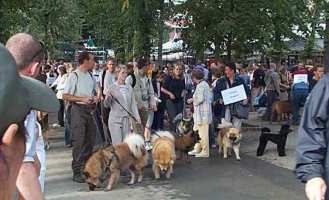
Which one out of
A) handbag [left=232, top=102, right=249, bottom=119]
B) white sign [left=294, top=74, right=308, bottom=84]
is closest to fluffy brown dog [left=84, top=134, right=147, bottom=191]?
handbag [left=232, top=102, right=249, bottom=119]

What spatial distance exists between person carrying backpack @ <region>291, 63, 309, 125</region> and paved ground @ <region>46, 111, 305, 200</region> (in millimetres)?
5572

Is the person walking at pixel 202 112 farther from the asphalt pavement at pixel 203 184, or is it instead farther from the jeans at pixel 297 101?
the jeans at pixel 297 101

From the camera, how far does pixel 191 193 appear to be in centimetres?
833

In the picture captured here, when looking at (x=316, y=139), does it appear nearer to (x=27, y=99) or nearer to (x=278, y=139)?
(x=27, y=99)

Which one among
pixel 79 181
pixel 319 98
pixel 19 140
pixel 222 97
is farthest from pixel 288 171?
pixel 19 140

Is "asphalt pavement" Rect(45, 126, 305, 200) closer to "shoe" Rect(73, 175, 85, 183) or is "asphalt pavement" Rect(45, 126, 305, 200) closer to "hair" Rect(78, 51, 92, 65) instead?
"shoe" Rect(73, 175, 85, 183)

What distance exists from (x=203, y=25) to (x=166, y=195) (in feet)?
30.4

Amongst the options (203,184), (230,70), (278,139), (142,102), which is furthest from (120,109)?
(278,139)

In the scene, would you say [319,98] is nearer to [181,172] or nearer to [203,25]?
[181,172]

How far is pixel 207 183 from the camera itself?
898 centimetres

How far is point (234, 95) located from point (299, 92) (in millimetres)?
5763

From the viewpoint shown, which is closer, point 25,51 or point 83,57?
point 25,51

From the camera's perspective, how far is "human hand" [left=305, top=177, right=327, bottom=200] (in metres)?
3.17

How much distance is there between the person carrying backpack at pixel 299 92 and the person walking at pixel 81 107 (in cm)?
905
